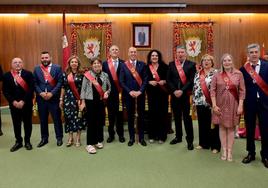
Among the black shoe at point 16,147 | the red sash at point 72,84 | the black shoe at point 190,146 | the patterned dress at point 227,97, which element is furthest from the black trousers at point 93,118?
the patterned dress at point 227,97

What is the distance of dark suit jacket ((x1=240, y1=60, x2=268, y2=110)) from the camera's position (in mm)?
3354

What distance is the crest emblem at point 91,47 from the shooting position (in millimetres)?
7076

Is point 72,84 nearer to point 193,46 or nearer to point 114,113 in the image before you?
point 114,113

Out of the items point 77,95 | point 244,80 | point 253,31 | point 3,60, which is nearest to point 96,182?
point 77,95

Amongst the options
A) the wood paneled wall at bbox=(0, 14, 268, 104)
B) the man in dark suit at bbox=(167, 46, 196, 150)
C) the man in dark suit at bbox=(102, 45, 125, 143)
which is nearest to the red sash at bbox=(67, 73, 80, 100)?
the man in dark suit at bbox=(102, 45, 125, 143)

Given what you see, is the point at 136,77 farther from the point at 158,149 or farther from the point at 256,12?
the point at 256,12

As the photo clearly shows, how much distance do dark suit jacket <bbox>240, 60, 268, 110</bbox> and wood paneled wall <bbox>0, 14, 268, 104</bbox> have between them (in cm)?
393

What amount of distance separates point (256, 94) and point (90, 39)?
4.61m

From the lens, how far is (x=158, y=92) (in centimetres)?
437

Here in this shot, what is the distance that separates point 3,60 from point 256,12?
6.33 meters

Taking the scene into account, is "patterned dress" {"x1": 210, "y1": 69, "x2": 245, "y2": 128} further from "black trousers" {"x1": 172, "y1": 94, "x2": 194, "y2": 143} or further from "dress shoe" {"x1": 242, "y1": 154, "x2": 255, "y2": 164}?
"black trousers" {"x1": 172, "y1": 94, "x2": 194, "y2": 143}

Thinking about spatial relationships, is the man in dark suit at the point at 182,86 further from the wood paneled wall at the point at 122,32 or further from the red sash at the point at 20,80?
the wood paneled wall at the point at 122,32

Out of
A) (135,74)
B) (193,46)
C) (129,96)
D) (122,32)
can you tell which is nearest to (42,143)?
(129,96)

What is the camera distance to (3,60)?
7152 millimetres
